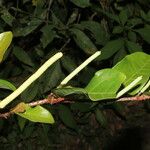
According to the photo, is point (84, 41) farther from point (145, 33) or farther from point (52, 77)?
point (145, 33)

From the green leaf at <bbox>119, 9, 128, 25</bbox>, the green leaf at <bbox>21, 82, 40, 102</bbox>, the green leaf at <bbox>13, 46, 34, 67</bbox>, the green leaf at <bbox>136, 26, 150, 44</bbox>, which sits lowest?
the green leaf at <bbox>21, 82, 40, 102</bbox>

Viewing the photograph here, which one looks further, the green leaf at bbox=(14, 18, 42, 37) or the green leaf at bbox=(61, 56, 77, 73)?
the green leaf at bbox=(61, 56, 77, 73)

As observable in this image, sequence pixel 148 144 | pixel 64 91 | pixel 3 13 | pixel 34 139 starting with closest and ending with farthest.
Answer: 1. pixel 64 91
2. pixel 3 13
3. pixel 34 139
4. pixel 148 144

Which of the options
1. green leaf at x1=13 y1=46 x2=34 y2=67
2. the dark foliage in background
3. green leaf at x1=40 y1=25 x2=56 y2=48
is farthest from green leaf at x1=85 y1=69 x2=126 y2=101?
green leaf at x1=13 y1=46 x2=34 y2=67

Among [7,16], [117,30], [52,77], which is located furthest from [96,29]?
[7,16]

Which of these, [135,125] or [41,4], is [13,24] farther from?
[135,125]

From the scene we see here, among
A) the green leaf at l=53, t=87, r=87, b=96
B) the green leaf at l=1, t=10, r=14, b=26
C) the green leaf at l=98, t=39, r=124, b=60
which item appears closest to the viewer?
the green leaf at l=53, t=87, r=87, b=96

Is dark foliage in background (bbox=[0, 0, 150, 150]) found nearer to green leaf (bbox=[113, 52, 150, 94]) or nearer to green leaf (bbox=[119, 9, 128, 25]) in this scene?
green leaf (bbox=[119, 9, 128, 25])

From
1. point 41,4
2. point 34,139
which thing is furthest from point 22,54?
point 34,139
